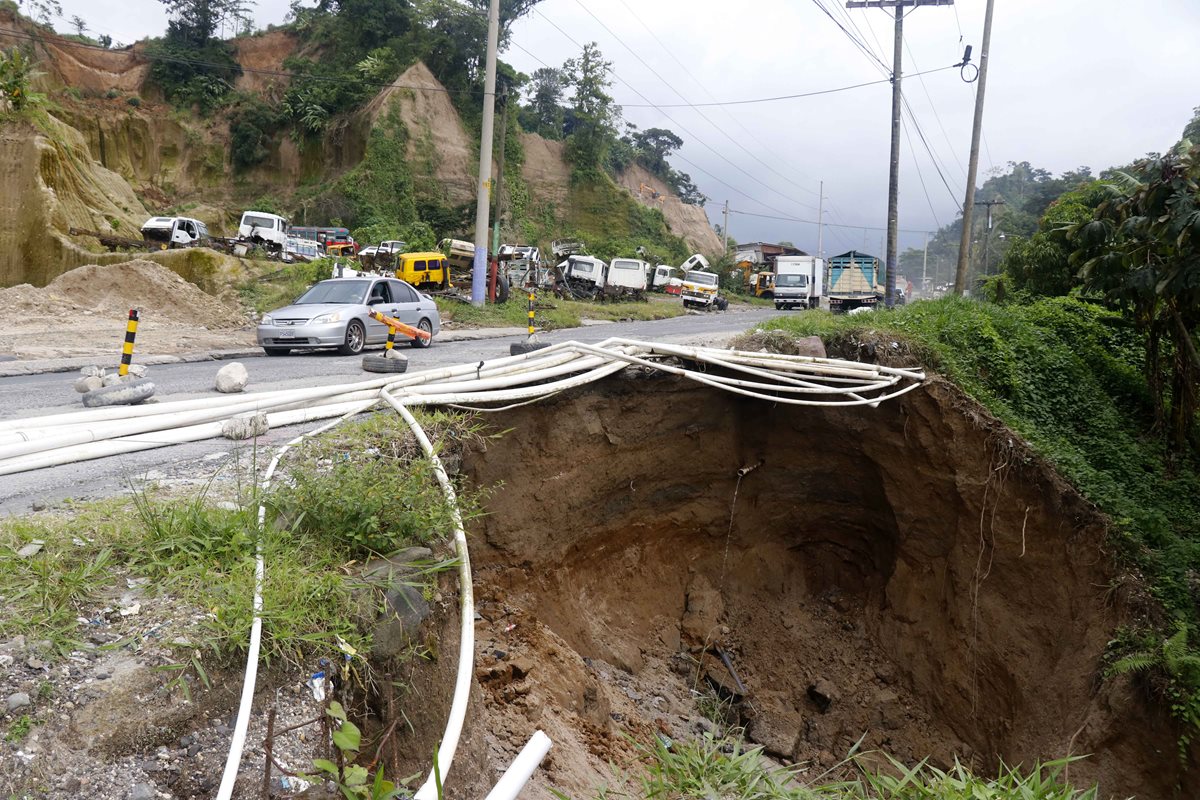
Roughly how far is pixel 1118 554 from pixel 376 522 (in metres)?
6.82

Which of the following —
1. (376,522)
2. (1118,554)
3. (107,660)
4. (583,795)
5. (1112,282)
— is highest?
(1112,282)

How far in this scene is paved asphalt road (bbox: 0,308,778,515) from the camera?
179 inches

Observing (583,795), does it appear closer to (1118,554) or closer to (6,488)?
(6,488)

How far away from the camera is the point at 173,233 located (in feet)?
86.2

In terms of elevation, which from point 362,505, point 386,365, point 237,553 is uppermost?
point 386,365

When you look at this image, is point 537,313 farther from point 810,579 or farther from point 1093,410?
point 1093,410

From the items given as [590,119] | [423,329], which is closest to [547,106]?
[590,119]

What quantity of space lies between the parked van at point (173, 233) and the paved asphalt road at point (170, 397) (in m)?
14.3

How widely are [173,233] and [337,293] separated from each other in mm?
15807

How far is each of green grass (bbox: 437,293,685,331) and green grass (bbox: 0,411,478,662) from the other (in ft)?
56.7

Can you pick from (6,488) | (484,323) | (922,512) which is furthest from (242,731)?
(484,323)

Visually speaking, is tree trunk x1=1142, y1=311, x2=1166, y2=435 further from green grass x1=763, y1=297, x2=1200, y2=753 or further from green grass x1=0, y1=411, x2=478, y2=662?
green grass x1=0, y1=411, x2=478, y2=662

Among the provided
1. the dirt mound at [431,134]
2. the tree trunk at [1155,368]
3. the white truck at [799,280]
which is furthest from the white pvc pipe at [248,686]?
the dirt mound at [431,134]

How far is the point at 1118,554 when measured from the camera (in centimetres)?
718
